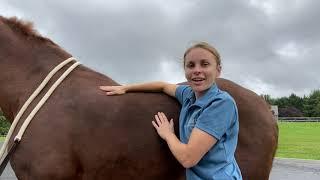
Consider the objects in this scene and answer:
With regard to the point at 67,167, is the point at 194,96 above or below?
above

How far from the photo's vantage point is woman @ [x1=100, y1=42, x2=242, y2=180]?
2705 mm

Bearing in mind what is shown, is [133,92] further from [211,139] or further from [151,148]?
[211,139]

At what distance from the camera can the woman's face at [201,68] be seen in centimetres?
280

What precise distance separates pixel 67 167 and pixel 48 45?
1107 mm

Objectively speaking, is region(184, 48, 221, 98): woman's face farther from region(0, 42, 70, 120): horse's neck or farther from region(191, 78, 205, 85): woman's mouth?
region(0, 42, 70, 120): horse's neck

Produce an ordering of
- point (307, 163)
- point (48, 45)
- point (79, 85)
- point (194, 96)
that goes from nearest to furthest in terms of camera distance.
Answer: point (194, 96) → point (79, 85) → point (48, 45) → point (307, 163)

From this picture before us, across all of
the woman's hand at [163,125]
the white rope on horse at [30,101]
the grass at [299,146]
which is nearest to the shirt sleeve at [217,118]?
the woman's hand at [163,125]

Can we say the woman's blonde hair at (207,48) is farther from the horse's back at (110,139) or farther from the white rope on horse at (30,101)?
the white rope on horse at (30,101)

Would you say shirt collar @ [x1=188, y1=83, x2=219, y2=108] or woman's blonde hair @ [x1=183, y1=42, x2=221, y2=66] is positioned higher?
woman's blonde hair @ [x1=183, y1=42, x2=221, y2=66]

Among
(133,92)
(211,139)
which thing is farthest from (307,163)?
(211,139)

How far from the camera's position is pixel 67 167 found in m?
3.34

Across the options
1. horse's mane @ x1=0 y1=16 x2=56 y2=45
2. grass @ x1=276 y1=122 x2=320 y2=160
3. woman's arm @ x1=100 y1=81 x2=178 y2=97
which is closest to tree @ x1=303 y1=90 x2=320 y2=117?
grass @ x1=276 y1=122 x2=320 y2=160

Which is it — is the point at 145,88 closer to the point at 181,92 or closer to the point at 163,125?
the point at 181,92

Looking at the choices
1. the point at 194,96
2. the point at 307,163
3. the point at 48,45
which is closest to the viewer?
the point at 194,96
